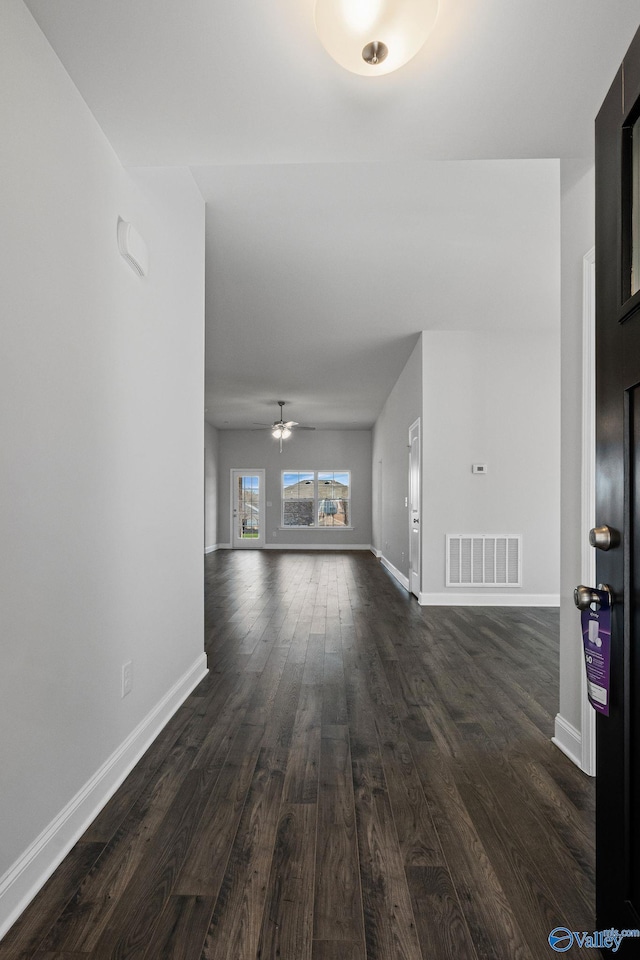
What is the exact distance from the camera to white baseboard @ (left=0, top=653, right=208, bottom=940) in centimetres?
143

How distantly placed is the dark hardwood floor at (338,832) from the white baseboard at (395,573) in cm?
370

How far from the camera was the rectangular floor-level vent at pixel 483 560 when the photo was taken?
5.98 m

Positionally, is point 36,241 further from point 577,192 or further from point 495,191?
point 495,191

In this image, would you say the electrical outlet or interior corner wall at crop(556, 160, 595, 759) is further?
interior corner wall at crop(556, 160, 595, 759)

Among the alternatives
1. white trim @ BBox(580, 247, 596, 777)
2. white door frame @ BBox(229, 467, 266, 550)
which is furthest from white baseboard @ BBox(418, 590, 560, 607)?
white door frame @ BBox(229, 467, 266, 550)

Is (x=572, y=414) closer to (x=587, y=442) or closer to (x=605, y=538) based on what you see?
(x=587, y=442)

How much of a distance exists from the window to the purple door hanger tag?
12074 millimetres

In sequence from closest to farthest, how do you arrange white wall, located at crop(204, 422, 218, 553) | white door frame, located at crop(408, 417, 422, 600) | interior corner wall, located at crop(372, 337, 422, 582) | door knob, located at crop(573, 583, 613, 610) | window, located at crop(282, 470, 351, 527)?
door knob, located at crop(573, 583, 613, 610), white door frame, located at crop(408, 417, 422, 600), interior corner wall, located at crop(372, 337, 422, 582), white wall, located at crop(204, 422, 218, 553), window, located at crop(282, 470, 351, 527)

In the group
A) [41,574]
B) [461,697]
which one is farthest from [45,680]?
[461,697]

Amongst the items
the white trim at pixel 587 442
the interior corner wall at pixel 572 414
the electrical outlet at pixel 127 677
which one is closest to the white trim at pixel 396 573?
the interior corner wall at pixel 572 414

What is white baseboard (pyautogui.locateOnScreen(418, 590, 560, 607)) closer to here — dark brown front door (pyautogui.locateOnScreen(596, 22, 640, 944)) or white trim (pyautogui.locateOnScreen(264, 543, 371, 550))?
dark brown front door (pyautogui.locateOnScreen(596, 22, 640, 944))

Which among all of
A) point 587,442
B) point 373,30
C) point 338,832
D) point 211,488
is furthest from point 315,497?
point 373,30

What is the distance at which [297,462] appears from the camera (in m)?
13.3

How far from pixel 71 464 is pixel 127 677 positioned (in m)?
0.95
